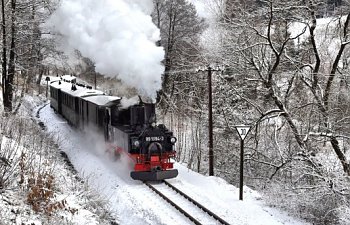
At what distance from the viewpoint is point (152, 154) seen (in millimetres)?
12969

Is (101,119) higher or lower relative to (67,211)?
higher

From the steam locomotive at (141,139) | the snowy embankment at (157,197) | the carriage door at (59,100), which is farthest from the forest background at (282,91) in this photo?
the carriage door at (59,100)

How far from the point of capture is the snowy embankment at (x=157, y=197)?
9.84 metres

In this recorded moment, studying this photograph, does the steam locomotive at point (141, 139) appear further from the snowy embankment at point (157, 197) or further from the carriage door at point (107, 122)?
the snowy embankment at point (157, 197)

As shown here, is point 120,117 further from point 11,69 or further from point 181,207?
point 11,69

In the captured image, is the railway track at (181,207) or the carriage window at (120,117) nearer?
the railway track at (181,207)

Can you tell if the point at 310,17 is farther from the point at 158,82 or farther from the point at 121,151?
the point at 121,151

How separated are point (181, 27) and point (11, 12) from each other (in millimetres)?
15221

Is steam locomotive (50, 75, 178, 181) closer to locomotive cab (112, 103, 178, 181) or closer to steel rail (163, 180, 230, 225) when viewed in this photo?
locomotive cab (112, 103, 178, 181)

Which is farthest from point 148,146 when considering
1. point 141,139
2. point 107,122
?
point 107,122

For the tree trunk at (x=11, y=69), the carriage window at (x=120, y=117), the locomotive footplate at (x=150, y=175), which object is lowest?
the locomotive footplate at (x=150, y=175)

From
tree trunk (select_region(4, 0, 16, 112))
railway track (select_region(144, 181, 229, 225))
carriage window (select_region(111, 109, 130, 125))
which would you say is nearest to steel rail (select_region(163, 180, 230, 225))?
railway track (select_region(144, 181, 229, 225))

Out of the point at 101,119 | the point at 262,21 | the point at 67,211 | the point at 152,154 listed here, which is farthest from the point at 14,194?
the point at 262,21

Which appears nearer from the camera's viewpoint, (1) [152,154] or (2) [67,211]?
(2) [67,211]
